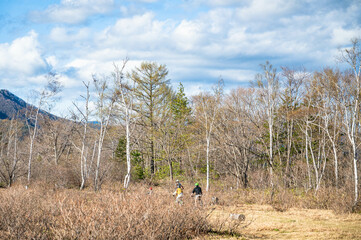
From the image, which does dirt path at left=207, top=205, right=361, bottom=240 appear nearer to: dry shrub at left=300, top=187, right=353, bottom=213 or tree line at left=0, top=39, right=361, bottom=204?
dry shrub at left=300, top=187, right=353, bottom=213

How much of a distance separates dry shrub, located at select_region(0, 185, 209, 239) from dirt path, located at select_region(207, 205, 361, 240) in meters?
1.13

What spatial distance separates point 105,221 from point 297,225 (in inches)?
335

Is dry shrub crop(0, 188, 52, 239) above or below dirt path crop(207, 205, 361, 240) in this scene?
above

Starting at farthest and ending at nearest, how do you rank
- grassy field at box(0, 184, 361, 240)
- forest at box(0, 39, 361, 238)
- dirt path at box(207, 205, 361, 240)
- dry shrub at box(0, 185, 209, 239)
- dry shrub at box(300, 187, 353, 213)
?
forest at box(0, 39, 361, 238), dry shrub at box(300, 187, 353, 213), dirt path at box(207, 205, 361, 240), grassy field at box(0, 184, 361, 240), dry shrub at box(0, 185, 209, 239)

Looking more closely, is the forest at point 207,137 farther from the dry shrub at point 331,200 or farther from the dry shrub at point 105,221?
the dry shrub at point 105,221

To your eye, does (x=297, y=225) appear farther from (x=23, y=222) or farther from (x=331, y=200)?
(x=23, y=222)

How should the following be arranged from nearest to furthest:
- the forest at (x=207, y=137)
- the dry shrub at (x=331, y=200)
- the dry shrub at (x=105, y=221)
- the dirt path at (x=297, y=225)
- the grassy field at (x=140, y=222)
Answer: the dry shrub at (x=105, y=221), the grassy field at (x=140, y=222), the dirt path at (x=297, y=225), the dry shrub at (x=331, y=200), the forest at (x=207, y=137)

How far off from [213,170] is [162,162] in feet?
23.0

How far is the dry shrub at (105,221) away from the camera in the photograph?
6.80m

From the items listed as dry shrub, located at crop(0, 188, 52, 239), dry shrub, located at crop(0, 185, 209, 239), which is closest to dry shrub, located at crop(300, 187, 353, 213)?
dry shrub, located at crop(0, 185, 209, 239)

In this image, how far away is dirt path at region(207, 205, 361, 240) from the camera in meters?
9.89

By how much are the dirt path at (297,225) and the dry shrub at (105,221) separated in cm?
113

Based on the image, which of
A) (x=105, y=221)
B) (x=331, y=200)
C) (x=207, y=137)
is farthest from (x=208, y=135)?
(x=105, y=221)

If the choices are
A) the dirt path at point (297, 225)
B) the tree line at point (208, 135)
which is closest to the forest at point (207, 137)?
the tree line at point (208, 135)
